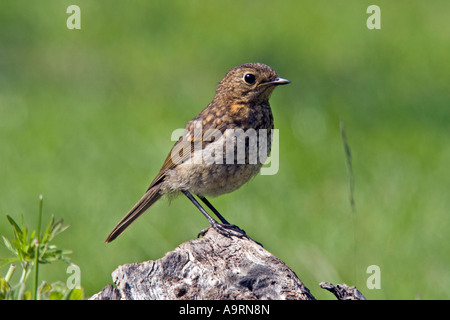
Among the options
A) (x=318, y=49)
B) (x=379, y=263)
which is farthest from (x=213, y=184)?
(x=318, y=49)

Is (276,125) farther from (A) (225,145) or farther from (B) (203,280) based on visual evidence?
(B) (203,280)

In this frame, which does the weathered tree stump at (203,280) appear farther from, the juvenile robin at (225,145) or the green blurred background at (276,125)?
the green blurred background at (276,125)

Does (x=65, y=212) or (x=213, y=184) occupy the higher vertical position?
(x=213, y=184)

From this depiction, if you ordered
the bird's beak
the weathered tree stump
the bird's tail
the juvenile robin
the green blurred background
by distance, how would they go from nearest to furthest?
the weathered tree stump < the juvenile robin < the bird's beak < the bird's tail < the green blurred background

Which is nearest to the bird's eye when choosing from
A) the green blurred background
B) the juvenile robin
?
the juvenile robin

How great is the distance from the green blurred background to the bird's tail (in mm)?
1122

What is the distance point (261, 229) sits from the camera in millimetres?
7547

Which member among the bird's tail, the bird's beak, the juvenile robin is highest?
the bird's beak

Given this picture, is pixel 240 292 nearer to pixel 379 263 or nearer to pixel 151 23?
pixel 379 263

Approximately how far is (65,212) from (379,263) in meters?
3.22

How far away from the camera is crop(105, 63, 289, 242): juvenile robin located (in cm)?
527

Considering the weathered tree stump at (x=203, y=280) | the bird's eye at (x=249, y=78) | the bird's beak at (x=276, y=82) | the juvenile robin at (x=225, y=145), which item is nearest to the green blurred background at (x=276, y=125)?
the juvenile robin at (x=225, y=145)

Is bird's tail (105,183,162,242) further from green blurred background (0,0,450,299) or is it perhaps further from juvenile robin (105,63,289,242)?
green blurred background (0,0,450,299)

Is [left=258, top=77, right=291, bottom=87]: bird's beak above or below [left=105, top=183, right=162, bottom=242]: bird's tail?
above
